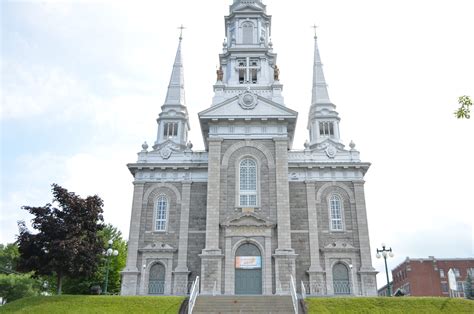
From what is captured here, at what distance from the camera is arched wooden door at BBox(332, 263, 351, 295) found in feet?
116

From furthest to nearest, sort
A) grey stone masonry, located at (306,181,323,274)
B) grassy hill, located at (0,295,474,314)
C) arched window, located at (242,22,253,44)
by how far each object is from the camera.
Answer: arched window, located at (242,22,253,44), grey stone masonry, located at (306,181,323,274), grassy hill, located at (0,295,474,314)

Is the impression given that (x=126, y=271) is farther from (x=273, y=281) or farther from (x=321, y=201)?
(x=321, y=201)

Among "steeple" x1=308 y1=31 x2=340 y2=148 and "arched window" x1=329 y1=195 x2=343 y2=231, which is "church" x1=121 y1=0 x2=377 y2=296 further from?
"steeple" x1=308 y1=31 x2=340 y2=148

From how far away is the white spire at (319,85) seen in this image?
4828 cm

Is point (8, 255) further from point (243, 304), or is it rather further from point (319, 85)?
point (243, 304)

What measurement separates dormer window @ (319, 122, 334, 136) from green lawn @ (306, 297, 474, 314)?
22.4m

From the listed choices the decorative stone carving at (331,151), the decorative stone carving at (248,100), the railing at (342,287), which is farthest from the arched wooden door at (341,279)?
the decorative stone carving at (248,100)

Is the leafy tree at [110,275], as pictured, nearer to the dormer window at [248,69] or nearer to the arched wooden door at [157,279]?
the arched wooden door at [157,279]

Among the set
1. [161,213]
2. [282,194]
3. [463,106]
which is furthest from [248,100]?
[463,106]

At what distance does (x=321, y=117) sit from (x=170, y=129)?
1581 cm

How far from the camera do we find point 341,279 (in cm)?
3594

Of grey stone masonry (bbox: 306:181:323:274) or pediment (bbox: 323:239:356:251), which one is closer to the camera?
grey stone masonry (bbox: 306:181:323:274)

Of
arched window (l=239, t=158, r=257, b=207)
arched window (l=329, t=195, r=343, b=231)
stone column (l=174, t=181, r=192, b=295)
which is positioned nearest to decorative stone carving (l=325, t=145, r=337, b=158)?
arched window (l=329, t=195, r=343, b=231)

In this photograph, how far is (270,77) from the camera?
43656 millimetres
